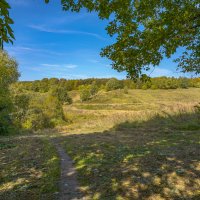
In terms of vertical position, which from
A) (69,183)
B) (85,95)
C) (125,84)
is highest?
(125,84)

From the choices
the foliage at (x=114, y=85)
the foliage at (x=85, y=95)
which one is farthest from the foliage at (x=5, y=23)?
the foliage at (x=114, y=85)

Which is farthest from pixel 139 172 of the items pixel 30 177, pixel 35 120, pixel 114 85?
pixel 114 85

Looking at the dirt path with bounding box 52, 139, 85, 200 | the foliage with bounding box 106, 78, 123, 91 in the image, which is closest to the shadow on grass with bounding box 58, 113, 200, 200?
the dirt path with bounding box 52, 139, 85, 200

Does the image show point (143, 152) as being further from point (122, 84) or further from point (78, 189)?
point (122, 84)

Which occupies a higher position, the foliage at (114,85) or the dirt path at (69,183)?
the foliage at (114,85)

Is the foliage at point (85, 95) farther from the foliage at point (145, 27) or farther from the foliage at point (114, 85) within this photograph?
the foliage at point (145, 27)

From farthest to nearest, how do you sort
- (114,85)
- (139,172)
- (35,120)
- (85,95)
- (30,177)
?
(114,85), (85,95), (35,120), (30,177), (139,172)

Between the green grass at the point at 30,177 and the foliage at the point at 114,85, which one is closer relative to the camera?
the green grass at the point at 30,177

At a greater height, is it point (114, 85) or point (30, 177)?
point (114, 85)

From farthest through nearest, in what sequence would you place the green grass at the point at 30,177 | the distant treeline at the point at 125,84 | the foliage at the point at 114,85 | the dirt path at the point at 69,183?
the foliage at the point at 114,85 → the distant treeline at the point at 125,84 → the green grass at the point at 30,177 → the dirt path at the point at 69,183

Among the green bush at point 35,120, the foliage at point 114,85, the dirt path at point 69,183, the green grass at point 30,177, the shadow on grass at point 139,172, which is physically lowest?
the green bush at point 35,120

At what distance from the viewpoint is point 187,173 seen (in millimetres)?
7719

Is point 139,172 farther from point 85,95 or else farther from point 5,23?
point 85,95

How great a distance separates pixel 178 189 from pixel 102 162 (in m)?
3.35
